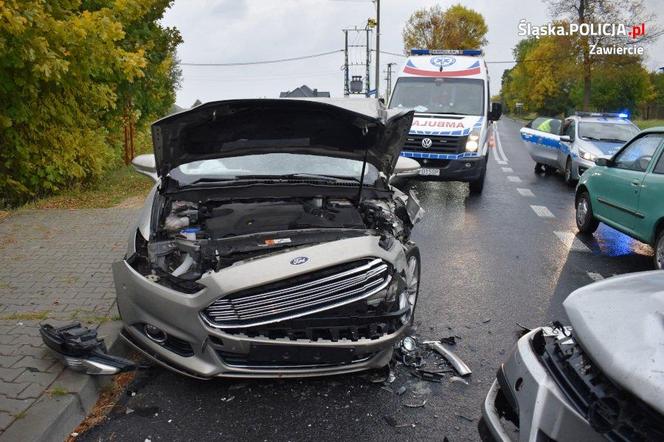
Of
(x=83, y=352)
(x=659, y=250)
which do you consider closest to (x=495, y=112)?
(x=659, y=250)

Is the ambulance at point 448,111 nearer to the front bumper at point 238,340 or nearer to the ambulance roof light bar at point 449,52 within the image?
the ambulance roof light bar at point 449,52

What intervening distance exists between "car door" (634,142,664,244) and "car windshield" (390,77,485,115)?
517cm

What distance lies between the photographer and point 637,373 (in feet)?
5.77

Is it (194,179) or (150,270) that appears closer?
(150,270)

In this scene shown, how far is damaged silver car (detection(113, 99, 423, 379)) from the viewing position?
10.3 feet

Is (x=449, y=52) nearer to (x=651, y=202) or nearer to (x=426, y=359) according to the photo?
(x=651, y=202)

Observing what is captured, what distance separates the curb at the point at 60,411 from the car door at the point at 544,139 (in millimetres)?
12475

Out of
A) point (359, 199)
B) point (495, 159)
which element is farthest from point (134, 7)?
point (495, 159)

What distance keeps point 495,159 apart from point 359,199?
15.2m

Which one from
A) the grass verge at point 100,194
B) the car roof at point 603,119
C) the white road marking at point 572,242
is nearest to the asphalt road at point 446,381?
the white road marking at point 572,242

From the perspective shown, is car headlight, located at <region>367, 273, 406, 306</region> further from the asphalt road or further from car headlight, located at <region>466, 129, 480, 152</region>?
car headlight, located at <region>466, 129, 480, 152</region>

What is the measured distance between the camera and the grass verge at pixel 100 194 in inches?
367

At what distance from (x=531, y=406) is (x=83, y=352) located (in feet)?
9.03

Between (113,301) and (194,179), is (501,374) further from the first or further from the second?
(113,301)
